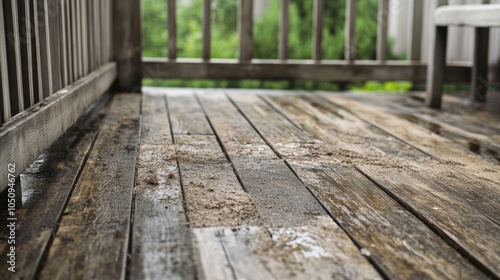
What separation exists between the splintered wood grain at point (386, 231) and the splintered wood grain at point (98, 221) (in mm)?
412

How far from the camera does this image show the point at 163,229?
1.14 metres

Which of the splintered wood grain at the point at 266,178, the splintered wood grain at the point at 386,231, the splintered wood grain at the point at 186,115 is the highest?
the splintered wood grain at the point at 186,115

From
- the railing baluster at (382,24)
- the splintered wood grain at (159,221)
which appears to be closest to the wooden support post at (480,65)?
the railing baluster at (382,24)

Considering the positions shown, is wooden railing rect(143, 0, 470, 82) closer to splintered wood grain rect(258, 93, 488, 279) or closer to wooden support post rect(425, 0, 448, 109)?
splintered wood grain rect(258, 93, 488, 279)

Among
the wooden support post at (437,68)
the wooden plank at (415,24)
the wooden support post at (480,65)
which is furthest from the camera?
the wooden plank at (415,24)

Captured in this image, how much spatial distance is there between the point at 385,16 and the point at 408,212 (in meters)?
2.29

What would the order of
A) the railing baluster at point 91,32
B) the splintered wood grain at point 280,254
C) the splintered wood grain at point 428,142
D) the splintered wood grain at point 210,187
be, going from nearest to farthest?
the splintered wood grain at point 280,254 < the splintered wood grain at point 210,187 < the splintered wood grain at point 428,142 < the railing baluster at point 91,32

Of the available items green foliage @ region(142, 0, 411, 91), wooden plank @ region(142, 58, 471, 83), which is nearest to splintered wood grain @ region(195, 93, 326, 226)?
wooden plank @ region(142, 58, 471, 83)

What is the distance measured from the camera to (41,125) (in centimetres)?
150

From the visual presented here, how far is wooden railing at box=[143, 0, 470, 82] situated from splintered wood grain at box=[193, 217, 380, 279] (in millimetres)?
2345

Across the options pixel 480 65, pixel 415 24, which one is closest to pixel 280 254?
pixel 480 65

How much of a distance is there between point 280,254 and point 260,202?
0.98ft

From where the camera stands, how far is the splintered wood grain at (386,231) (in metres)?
0.99

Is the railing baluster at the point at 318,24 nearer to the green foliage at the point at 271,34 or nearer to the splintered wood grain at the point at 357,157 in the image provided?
the splintered wood grain at the point at 357,157
